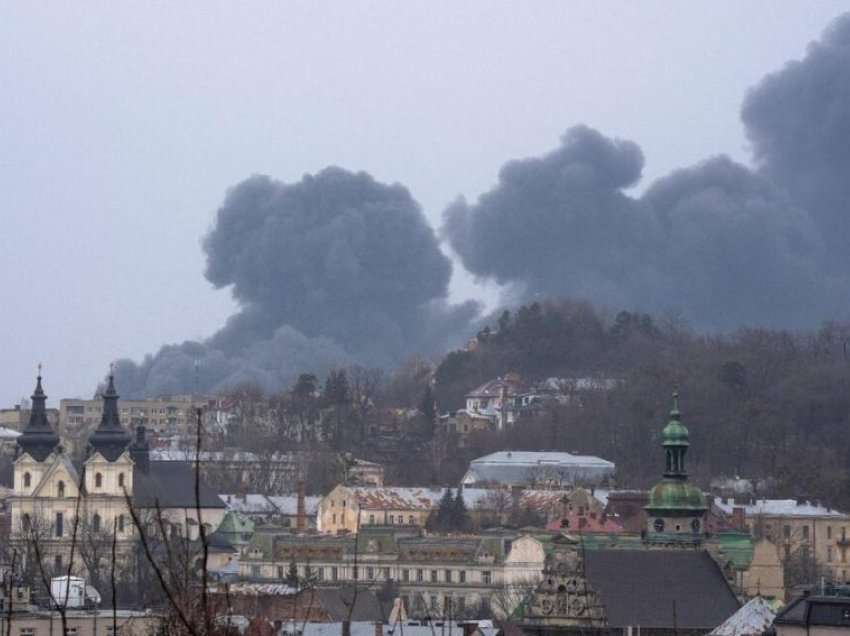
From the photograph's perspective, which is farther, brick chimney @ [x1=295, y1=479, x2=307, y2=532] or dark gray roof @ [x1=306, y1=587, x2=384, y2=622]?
brick chimney @ [x1=295, y1=479, x2=307, y2=532]

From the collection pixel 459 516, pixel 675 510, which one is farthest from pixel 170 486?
pixel 675 510

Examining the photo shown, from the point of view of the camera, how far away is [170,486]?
4144 inches

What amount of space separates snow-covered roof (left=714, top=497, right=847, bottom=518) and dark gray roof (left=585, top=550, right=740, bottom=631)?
35.7 meters

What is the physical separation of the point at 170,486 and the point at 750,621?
50747 mm

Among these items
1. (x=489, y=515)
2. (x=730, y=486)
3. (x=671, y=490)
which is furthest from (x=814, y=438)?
(x=671, y=490)

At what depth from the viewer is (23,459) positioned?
339ft

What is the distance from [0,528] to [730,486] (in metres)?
29.3

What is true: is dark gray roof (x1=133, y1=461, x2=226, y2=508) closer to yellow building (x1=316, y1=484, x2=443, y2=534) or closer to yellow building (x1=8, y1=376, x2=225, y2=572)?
yellow building (x1=8, y1=376, x2=225, y2=572)

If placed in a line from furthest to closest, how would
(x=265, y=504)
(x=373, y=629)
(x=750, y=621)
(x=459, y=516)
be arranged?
(x=265, y=504) → (x=459, y=516) → (x=373, y=629) → (x=750, y=621)

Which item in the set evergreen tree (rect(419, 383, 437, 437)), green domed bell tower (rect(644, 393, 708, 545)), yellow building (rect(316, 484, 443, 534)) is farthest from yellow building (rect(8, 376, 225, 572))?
evergreen tree (rect(419, 383, 437, 437))

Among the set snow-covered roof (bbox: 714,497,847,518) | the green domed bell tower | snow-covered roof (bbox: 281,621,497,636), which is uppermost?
snow-covered roof (bbox: 714,497,847,518)

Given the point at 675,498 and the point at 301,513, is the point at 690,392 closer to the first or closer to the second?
the point at 301,513

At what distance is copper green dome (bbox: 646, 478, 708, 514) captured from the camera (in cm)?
7506

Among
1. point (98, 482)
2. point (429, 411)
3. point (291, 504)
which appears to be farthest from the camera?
point (429, 411)
